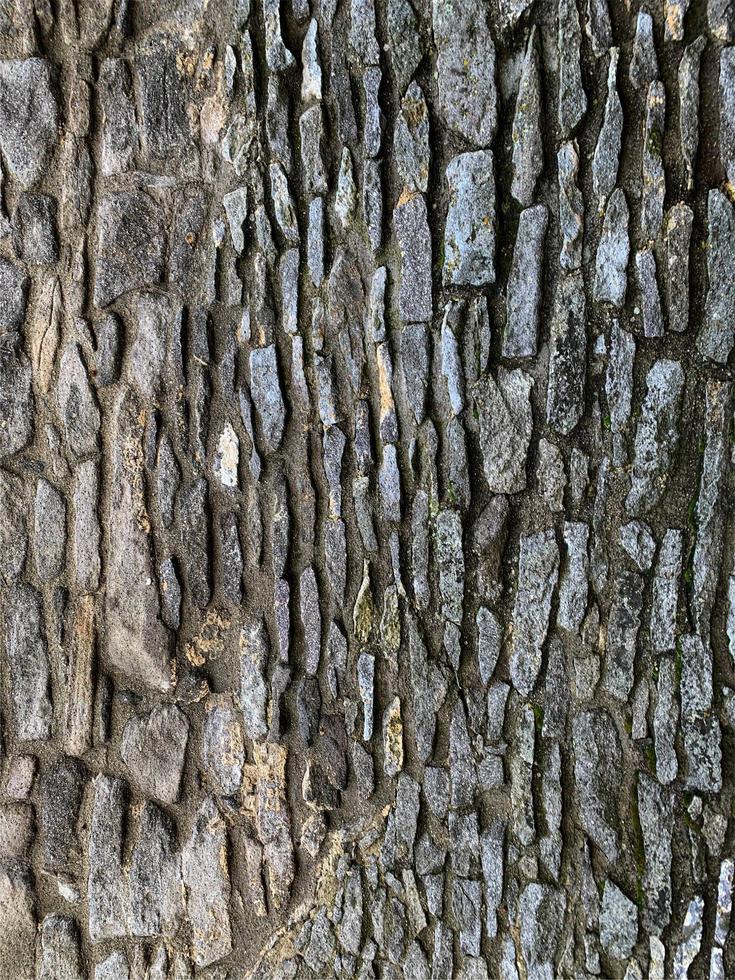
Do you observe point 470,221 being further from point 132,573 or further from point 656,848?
point 656,848

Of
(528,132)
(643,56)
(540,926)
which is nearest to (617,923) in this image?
(540,926)

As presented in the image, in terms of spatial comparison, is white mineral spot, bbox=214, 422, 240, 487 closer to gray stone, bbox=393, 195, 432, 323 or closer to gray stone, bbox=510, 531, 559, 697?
gray stone, bbox=393, 195, 432, 323

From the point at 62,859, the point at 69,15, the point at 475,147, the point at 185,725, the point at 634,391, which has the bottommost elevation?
the point at 62,859

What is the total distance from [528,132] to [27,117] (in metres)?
1.22

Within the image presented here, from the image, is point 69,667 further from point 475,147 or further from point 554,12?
point 554,12

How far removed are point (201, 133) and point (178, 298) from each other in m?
0.40

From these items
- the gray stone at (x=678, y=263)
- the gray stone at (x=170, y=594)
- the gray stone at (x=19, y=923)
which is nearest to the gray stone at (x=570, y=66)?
the gray stone at (x=678, y=263)

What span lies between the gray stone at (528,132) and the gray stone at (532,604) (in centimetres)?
73

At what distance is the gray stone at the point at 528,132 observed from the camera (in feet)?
5.52

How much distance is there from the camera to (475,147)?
1751mm

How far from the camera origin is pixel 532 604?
179cm

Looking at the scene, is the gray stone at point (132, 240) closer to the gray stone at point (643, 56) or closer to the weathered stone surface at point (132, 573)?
the weathered stone surface at point (132, 573)

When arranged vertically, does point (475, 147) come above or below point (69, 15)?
below

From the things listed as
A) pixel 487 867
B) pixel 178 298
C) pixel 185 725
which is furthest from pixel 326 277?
pixel 487 867
